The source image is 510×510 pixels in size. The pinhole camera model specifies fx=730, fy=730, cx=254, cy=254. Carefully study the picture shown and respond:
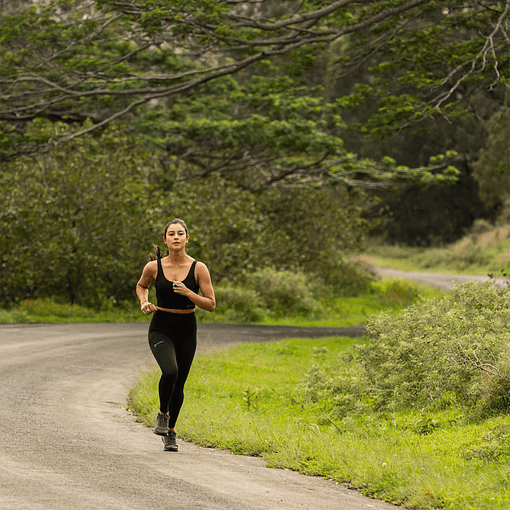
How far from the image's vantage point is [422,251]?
56.8m

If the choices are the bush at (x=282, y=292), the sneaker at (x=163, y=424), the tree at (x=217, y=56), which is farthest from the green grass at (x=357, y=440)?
the bush at (x=282, y=292)

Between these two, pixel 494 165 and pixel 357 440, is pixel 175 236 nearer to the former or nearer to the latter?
pixel 357 440

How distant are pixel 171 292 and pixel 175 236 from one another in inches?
20.5

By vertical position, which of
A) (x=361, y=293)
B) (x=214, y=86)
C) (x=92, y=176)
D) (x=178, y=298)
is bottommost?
(x=361, y=293)

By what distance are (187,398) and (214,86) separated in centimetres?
1868

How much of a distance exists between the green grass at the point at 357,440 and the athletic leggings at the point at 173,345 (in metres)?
0.92

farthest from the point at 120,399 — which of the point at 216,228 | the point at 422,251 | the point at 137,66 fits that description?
the point at 422,251

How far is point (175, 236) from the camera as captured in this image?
22.0 ft

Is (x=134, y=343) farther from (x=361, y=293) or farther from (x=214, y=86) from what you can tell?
(x=361, y=293)

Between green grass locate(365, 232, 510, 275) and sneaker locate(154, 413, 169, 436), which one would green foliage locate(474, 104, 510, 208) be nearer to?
green grass locate(365, 232, 510, 275)

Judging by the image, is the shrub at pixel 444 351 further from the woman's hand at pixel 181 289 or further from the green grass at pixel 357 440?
the woman's hand at pixel 181 289

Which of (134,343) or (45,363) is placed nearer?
(45,363)

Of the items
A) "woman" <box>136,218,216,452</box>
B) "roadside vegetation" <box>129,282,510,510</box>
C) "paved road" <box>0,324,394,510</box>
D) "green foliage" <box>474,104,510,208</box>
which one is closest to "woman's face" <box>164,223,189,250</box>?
"woman" <box>136,218,216,452</box>

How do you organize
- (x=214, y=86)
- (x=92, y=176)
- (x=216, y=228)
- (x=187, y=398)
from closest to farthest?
(x=187, y=398), (x=92, y=176), (x=216, y=228), (x=214, y=86)
